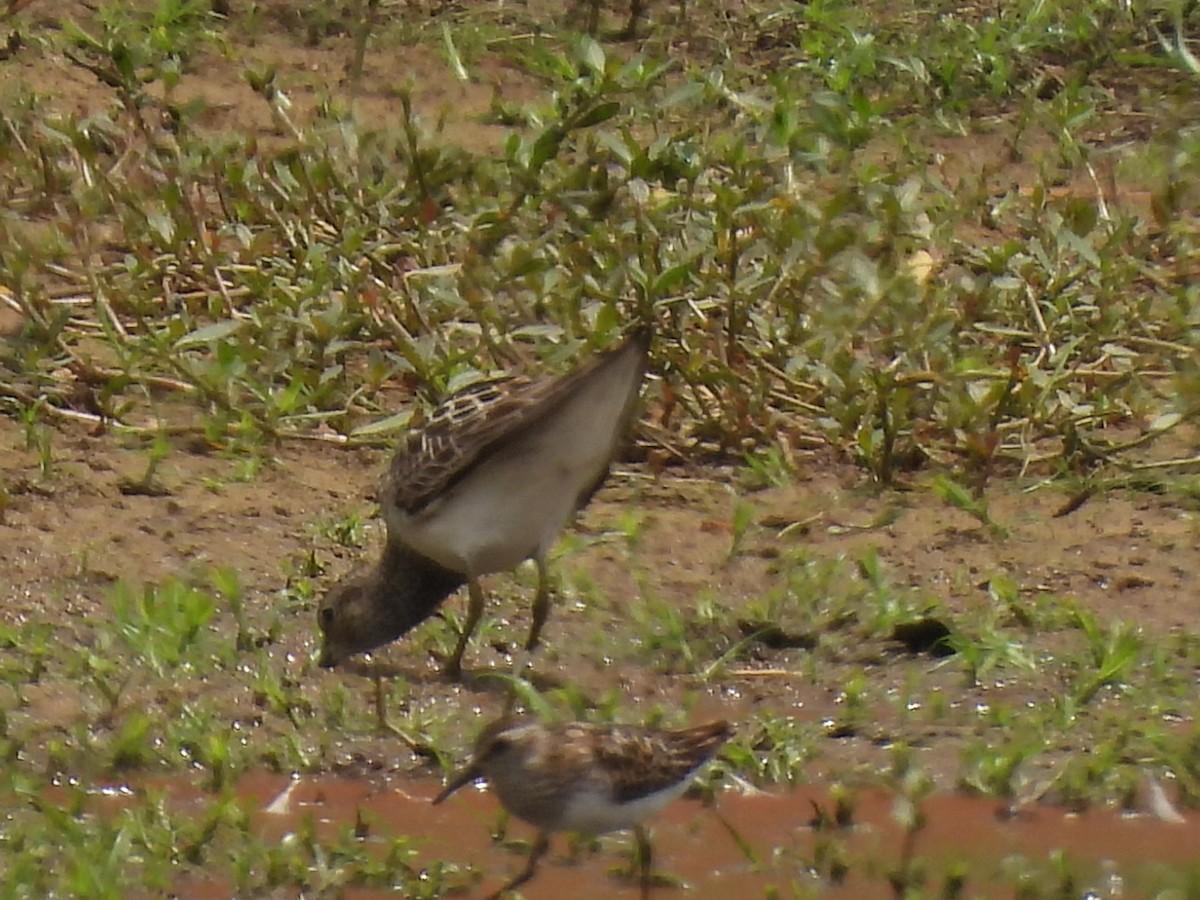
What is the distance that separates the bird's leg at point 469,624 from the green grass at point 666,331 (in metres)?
0.12

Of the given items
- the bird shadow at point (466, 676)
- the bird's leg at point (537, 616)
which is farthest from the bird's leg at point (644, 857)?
the bird's leg at point (537, 616)

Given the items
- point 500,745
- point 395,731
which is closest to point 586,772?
point 500,745

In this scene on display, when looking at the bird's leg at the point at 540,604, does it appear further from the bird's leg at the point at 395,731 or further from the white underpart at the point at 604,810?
the white underpart at the point at 604,810

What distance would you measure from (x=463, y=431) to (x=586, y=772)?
144 cm

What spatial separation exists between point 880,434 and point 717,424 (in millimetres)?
472

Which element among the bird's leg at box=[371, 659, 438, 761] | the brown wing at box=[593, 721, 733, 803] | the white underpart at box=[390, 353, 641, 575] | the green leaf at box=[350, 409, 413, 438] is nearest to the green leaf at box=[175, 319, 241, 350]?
the green leaf at box=[350, 409, 413, 438]

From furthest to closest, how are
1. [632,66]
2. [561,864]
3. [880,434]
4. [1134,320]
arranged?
[632,66] → [1134,320] → [880,434] → [561,864]

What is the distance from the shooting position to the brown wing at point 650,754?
4605 mm

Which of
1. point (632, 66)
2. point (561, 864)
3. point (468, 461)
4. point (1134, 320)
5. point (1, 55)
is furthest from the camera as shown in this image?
point (1, 55)

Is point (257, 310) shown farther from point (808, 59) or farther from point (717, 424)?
point (808, 59)

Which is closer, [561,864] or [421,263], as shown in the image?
[561,864]

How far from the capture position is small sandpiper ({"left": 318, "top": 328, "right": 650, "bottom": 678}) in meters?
5.64

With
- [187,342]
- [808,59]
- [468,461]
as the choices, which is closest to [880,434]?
[468,461]

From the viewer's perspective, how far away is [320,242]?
800 centimetres
